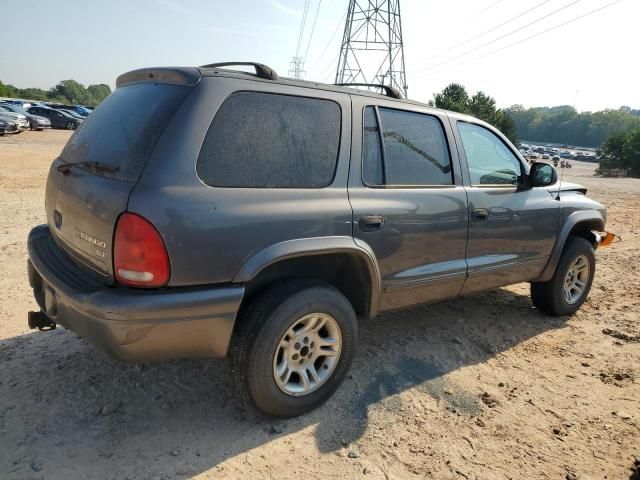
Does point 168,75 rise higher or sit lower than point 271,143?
higher

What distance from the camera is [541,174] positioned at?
4.06m

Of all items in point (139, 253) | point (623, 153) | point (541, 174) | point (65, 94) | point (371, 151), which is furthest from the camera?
point (65, 94)

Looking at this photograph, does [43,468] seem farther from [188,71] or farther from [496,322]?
[496,322]

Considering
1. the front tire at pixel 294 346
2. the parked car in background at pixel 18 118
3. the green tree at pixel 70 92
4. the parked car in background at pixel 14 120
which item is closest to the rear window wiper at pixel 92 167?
the front tire at pixel 294 346

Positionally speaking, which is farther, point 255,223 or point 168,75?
point 168,75

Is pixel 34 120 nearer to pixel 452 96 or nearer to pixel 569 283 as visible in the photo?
pixel 452 96

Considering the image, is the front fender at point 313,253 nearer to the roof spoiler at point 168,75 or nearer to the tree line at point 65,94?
the roof spoiler at point 168,75

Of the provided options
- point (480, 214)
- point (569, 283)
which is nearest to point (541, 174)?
point (480, 214)

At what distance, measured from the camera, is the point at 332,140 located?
2.86 m

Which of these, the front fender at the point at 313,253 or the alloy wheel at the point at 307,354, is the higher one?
the front fender at the point at 313,253

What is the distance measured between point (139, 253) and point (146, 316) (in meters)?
0.29

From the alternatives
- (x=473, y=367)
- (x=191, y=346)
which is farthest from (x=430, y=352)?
(x=191, y=346)

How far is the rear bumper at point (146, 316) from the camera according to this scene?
7.26 feet

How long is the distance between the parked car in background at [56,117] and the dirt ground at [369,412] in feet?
105
